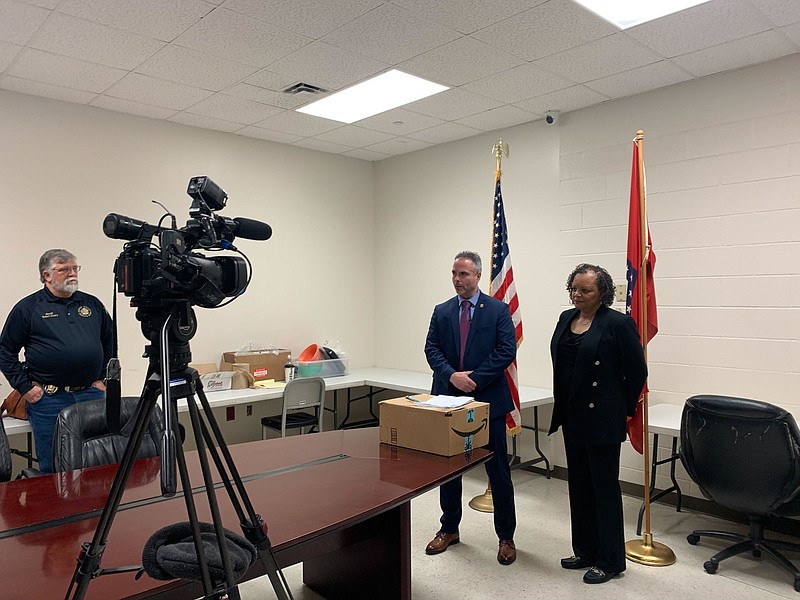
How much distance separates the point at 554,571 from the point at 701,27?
9.89ft

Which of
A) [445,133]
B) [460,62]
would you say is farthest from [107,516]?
[445,133]

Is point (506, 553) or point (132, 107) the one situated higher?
point (132, 107)

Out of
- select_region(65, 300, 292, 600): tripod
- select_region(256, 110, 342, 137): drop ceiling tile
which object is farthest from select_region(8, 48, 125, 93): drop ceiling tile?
select_region(65, 300, 292, 600): tripod

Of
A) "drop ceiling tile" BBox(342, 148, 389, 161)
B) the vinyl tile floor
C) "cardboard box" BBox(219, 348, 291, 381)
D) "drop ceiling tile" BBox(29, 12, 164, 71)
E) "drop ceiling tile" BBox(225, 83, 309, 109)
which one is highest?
"drop ceiling tile" BBox(342, 148, 389, 161)

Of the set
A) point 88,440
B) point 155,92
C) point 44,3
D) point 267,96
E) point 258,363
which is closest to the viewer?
point 88,440

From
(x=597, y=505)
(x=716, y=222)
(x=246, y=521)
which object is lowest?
(x=597, y=505)

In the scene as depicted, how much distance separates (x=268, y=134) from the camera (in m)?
5.34

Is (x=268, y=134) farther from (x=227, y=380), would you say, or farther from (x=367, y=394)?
(x=367, y=394)

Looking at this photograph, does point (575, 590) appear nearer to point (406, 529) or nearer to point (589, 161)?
point (406, 529)

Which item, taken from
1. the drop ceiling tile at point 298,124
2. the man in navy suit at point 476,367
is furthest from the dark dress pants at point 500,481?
the drop ceiling tile at point 298,124

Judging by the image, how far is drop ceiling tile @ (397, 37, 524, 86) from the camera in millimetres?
3477

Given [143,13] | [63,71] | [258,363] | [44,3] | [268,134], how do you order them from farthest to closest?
[268,134], [258,363], [63,71], [143,13], [44,3]

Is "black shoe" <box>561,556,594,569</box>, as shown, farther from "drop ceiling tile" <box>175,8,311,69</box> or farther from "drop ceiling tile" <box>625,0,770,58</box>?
"drop ceiling tile" <box>175,8,311,69</box>

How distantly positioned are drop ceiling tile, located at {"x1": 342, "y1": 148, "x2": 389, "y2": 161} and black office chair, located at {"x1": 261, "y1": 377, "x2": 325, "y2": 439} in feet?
7.95
